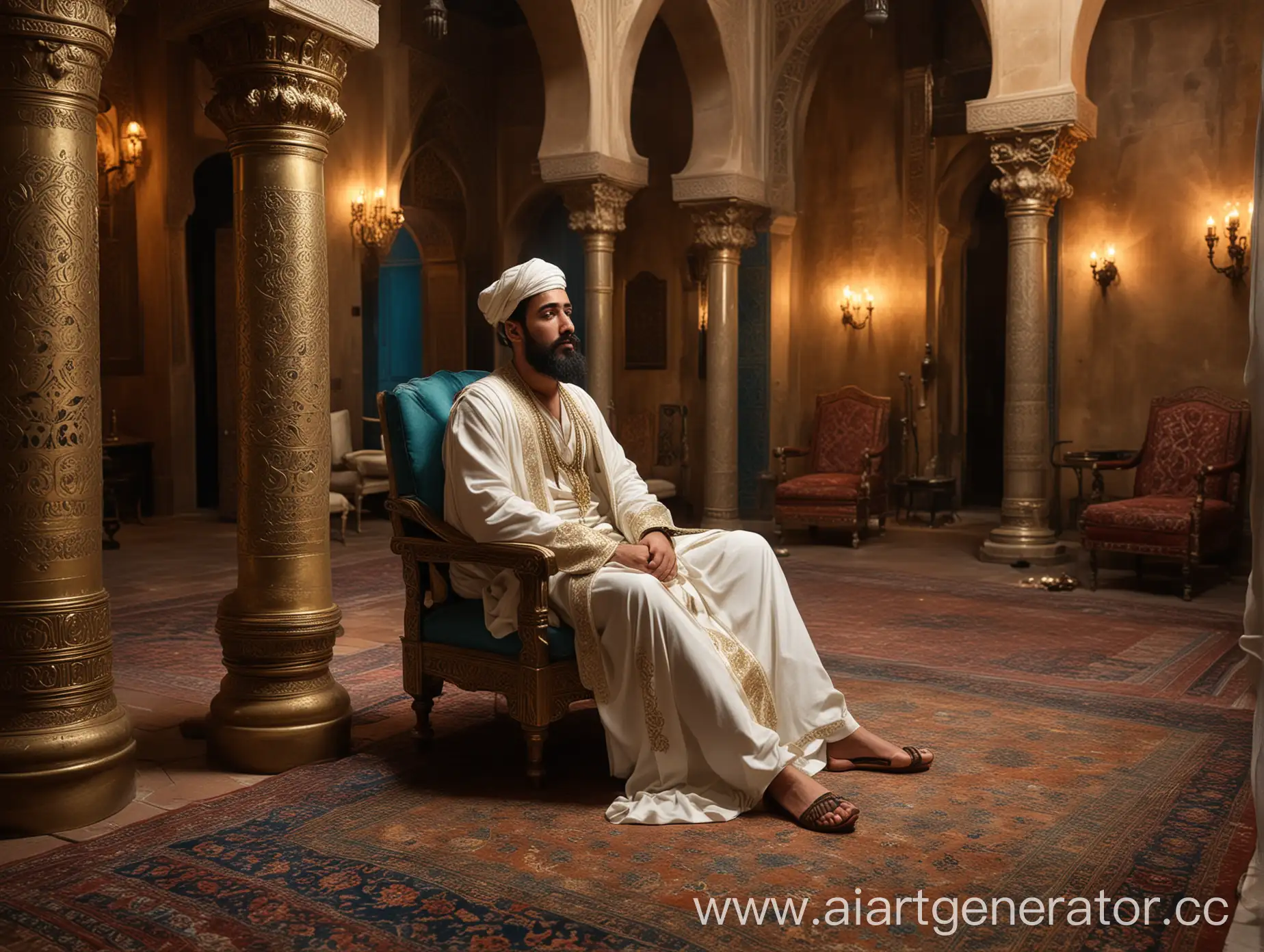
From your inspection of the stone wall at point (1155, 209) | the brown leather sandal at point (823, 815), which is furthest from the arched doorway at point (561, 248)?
the brown leather sandal at point (823, 815)

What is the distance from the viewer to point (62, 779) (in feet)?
10.1

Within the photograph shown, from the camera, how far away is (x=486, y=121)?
13.2 m

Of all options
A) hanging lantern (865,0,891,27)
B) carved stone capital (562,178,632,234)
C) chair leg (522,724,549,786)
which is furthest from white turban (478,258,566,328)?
carved stone capital (562,178,632,234)

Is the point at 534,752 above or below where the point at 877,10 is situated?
below

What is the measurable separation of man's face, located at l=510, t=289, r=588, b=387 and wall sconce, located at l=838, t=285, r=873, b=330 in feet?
25.2

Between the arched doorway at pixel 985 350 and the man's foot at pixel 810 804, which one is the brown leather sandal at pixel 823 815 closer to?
the man's foot at pixel 810 804

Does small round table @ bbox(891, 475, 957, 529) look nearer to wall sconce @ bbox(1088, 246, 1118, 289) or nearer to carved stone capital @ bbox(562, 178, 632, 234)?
wall sconce @ bbox(1088, 246, 1118, 289)

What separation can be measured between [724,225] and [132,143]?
5183 millimetres

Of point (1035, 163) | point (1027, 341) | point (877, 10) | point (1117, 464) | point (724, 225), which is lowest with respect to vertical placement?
point (1117, 464)

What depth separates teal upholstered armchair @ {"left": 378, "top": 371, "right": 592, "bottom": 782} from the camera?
3410 mm

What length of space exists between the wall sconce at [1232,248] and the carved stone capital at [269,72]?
23.7 feet

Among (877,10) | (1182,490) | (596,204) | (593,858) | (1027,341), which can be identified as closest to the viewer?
(593,858)

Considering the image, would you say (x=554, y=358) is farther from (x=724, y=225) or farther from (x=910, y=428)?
(x=910, y=428)

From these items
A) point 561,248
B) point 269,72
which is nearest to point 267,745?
point 269,72
